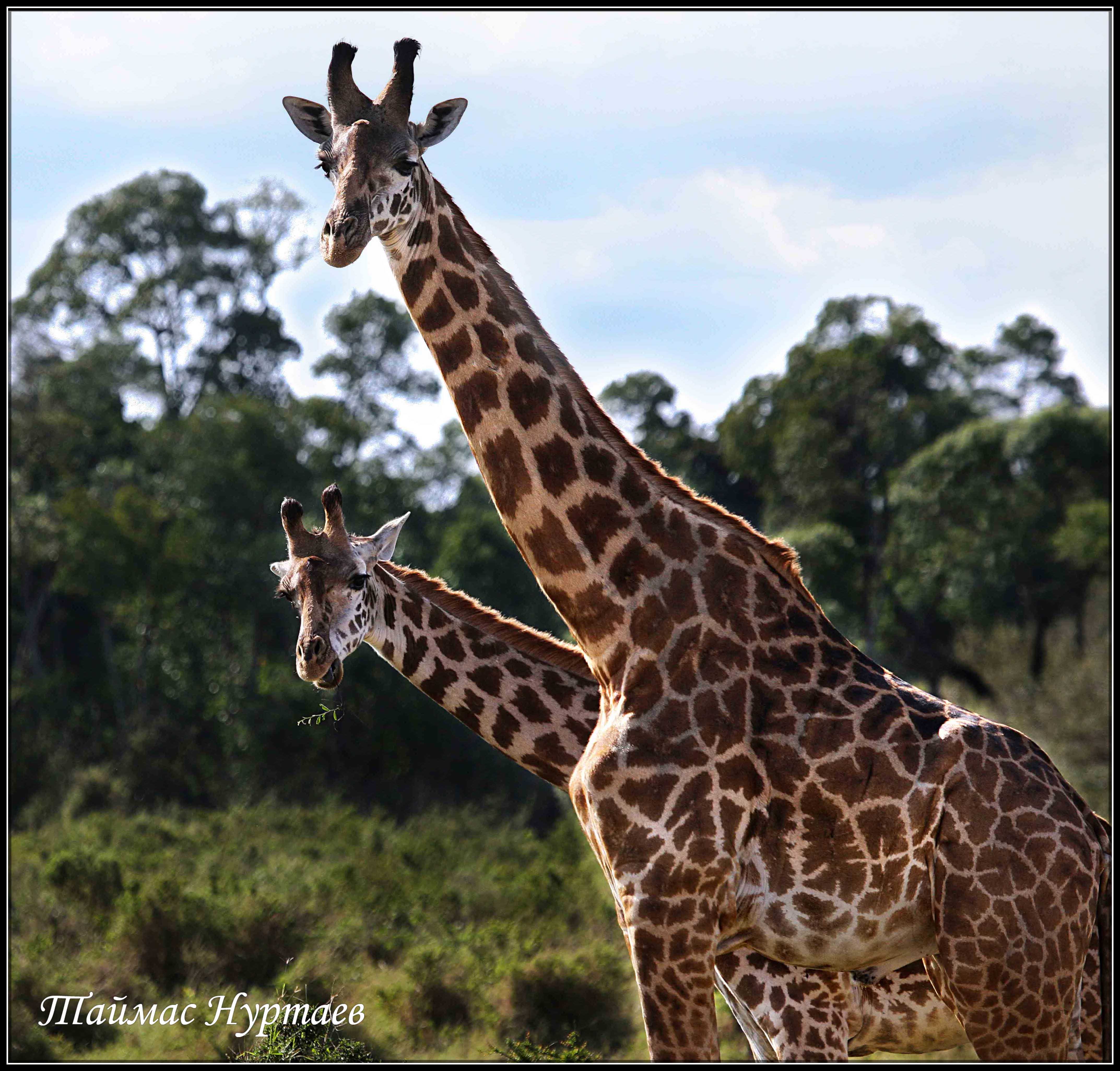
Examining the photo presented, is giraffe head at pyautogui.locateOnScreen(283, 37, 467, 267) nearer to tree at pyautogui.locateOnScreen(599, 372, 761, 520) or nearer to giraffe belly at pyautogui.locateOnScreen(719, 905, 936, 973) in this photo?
giraffe belly at pyautogui.locateOnScreen(719, 905, 936, 973)

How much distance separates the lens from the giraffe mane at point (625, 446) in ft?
15.2

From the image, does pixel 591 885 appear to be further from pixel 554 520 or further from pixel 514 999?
pixel 554 520

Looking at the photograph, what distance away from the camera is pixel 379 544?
6.64 meters

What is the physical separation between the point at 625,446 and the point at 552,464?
1.01 ft

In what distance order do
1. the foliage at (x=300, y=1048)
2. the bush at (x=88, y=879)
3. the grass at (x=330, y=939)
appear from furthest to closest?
the bush at (x=88, y=879)
the grass at (x=330, y=939)
the foliage at (x=300, y=1048)

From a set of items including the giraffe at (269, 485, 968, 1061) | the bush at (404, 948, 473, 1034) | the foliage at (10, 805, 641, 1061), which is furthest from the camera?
the bush at (404, 948, 473, 1034)

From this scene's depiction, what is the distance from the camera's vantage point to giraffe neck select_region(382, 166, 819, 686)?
4539 mm

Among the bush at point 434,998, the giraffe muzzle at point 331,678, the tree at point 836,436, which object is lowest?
the bush at point 434,998

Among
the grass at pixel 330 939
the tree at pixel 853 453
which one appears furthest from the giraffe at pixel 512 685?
the tree at pixel 853 453

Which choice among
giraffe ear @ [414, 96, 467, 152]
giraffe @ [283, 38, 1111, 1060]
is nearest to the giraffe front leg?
giraffe @ [283, 38, 1111, 1060]

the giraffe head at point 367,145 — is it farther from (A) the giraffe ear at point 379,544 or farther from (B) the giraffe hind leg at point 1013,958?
(B) the giraffe hind leg at point 1013,958

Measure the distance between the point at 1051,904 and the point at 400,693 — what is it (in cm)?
2001

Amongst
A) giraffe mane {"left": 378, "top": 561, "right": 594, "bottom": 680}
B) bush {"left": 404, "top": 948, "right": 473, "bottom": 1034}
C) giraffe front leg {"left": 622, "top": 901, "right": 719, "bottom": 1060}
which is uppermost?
giraffe mane {"left": 378, "top": 561, "right": 594, "bottom": 680}

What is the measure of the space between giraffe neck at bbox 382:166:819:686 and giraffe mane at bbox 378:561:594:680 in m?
0.89
